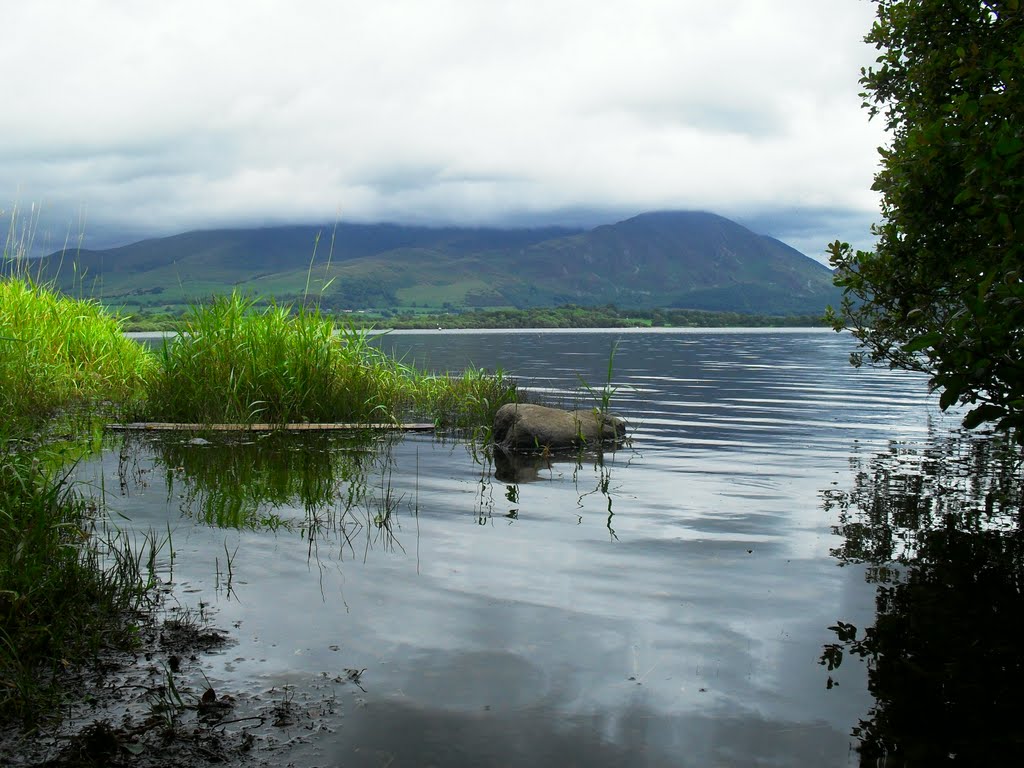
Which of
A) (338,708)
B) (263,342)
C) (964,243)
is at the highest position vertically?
(964,243)

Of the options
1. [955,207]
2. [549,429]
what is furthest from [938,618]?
[549,429]

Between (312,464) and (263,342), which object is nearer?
(312,464)

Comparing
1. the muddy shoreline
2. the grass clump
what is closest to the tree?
the muddy shoreline

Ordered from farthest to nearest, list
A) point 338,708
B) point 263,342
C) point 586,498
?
1. point 263,342
2. point 586,498
3. point 338,708

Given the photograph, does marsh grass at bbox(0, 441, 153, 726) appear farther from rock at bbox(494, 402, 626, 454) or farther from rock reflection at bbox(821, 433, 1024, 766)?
rock at bbox(494, 402, 626, 454)

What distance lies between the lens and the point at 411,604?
712 centimetres

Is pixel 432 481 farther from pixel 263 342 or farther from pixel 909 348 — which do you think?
pixel 909 348

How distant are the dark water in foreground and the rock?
1.66 metres

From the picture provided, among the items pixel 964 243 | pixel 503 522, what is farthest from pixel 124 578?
pixel 964 243

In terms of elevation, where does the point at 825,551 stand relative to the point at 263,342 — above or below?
below

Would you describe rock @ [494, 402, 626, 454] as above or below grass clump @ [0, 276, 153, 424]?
below

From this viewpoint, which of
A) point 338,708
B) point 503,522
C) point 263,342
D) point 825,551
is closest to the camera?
point 338,708

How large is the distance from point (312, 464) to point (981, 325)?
1006 centimetres

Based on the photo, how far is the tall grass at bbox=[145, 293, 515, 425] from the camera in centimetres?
1622
